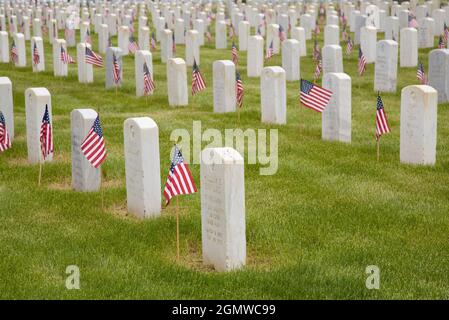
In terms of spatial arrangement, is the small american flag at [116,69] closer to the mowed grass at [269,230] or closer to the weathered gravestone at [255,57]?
the weathered gravestone at [255,57]

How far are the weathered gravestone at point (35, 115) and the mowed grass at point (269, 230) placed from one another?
0.91ft

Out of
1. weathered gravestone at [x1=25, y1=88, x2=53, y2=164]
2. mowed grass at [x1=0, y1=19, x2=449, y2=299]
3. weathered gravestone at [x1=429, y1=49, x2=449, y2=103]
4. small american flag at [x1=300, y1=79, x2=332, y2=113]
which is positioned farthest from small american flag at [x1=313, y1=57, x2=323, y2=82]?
weathered gravestone at [x1=25, y1=88, x2=53, y2=164]

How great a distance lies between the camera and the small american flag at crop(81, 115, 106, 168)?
10.4 meters

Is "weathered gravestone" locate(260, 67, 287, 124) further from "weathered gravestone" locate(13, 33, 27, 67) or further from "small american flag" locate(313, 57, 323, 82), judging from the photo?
"weathered gravestone" locate(13, 33, 27, 67)

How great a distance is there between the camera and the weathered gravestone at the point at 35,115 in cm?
1248

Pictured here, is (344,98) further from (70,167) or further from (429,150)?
(70,167)

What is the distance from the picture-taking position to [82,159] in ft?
36.2

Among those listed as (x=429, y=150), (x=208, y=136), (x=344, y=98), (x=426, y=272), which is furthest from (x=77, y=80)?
(x=426, y=272)

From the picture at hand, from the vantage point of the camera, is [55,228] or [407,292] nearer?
[407,292]

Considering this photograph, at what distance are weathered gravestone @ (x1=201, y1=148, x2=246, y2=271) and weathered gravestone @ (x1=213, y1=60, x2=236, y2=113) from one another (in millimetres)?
8601

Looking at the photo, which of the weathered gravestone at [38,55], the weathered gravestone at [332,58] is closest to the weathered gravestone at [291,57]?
the weathered gravestone at [332,58]

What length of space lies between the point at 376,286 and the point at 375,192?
3356 millimetres

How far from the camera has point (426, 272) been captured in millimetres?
8023

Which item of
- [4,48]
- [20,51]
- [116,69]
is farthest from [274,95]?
[4,48]
